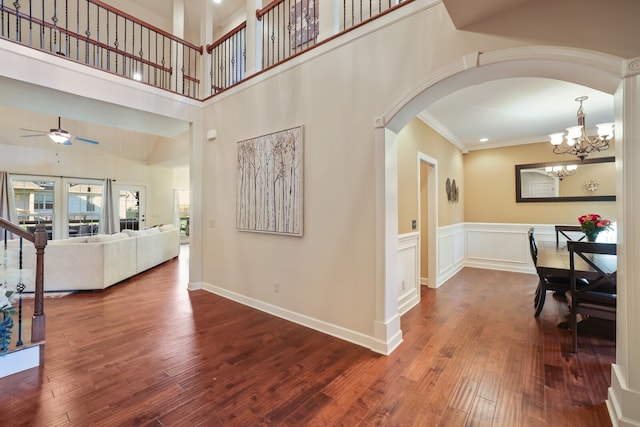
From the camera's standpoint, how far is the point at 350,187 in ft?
9.03

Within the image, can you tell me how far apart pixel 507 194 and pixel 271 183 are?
5353mm

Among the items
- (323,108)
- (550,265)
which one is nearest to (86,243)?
(323,108)

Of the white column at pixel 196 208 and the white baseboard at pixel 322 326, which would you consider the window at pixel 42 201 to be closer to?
the white column at pixel 196 208

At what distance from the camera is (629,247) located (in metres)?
1.56

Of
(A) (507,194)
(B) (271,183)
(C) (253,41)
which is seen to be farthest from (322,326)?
(A) (507,194)

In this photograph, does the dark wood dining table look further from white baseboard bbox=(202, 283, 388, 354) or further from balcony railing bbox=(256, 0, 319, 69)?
balcony railing bbox=(256, 0, 319, 69)

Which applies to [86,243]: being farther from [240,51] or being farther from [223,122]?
[240,51]

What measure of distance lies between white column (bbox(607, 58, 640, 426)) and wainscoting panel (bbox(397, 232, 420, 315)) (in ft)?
6.46

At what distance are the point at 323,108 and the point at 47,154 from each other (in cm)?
834

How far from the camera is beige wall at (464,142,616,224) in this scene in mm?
5316

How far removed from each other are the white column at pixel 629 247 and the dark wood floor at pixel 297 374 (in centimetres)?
26

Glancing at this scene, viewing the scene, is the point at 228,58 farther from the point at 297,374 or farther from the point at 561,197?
the point at 561,197

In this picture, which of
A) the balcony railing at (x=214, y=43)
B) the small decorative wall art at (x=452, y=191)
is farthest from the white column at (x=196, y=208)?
the small decorative wall art at (x=452, y=191)

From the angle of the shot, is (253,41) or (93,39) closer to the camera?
(253,41)
